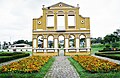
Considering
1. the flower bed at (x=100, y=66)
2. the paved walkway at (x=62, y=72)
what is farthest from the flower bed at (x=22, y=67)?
the flower bed at (x=100, y=66)

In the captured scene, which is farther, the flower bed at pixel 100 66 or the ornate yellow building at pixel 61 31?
the ornate yellow building at pixel 61 31

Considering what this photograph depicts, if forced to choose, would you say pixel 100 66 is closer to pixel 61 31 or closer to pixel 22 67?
pixel 22 67

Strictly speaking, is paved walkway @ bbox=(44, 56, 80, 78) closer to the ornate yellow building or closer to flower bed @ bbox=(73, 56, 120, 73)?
flower bed @ bbox=(73, 56, 120, 73)

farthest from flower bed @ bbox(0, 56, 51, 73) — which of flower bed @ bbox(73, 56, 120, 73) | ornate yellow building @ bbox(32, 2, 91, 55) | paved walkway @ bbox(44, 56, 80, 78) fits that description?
ornate yellow building @ bbox(32, 2, 91, 55)

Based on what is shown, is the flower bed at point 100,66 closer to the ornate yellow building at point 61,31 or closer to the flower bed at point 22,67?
the flower bed at point 22,67

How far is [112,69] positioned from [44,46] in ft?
77.4

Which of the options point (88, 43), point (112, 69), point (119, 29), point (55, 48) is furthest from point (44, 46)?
point (119, 29)

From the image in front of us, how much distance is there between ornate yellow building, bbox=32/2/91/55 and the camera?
1315 inches

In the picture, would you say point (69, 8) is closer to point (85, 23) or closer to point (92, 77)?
point (85, 23)

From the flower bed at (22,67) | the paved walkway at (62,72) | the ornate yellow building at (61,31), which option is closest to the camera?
the paved walkway at (62,72)

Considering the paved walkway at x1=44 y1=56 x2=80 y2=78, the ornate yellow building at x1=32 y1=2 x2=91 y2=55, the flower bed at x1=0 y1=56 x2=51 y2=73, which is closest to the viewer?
the paved walkway at x1=44 y1=56 x2=80 y2=78

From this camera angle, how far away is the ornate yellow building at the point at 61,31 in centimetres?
3341

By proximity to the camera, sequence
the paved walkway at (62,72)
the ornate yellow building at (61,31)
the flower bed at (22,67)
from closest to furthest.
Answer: the paved walkway at (62,72), the flower bed at (22,67), the ornate yellow building at (61,31)

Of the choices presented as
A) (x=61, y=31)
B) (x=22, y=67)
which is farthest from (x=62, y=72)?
(x=61, y=31)
